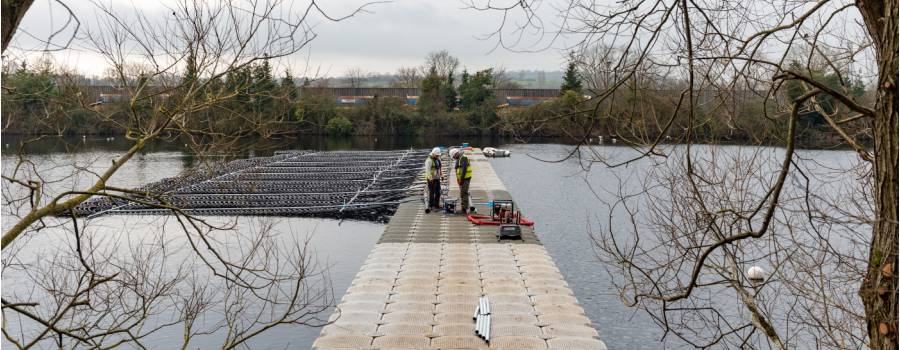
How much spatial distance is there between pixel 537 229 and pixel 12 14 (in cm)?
1787

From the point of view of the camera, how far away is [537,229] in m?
20.4

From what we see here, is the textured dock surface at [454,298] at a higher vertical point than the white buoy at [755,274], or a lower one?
higher

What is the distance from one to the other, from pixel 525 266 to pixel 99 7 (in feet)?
27.7

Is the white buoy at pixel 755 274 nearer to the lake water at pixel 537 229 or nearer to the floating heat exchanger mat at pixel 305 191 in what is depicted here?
the lake water at pixel 537 229

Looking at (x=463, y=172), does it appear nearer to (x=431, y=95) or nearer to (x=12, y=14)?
(x=12, y=14)

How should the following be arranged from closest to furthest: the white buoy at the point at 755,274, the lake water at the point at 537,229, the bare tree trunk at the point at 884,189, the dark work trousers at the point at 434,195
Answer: the bare tree trunk at the point at 884,189, the lake water at the point at 537,229, the white buoy at the point at 755,274, the dark work trousers at the point at 434,195

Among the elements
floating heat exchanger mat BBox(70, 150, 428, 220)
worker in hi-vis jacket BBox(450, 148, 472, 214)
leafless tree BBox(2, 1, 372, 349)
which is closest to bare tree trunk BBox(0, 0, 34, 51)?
leafless tree BBox(2, 1, 372, 349)

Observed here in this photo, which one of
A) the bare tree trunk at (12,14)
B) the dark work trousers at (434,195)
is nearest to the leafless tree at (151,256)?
the bare tree trunk at (12,14)

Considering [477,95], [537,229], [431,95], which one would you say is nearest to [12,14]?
[537,229]

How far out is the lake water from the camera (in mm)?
11670

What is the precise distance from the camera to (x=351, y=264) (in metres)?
16.4

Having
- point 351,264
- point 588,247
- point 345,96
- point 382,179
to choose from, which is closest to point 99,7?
point 351,264

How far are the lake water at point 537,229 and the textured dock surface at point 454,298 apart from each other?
3.36 feet

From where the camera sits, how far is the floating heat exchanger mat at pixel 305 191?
23.0m
